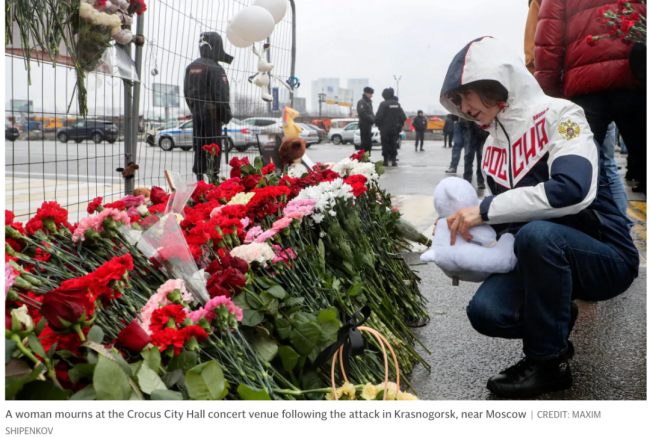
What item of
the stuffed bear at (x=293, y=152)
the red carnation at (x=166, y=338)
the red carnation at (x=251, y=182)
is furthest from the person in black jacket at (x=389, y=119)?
the red carnation at (x=166, y=338)

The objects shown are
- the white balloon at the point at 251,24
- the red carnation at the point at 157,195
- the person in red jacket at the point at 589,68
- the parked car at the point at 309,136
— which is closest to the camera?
the red carnation at the point at 157,195

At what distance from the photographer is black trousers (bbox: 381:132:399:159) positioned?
13.2 m

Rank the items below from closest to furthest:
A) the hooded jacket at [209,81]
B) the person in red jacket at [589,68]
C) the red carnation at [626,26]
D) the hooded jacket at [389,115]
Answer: the red carnation at [626,26] → the person in red jacket at [589,68] → the hooded jacket at [209,81] → the hooded jacket at [389,115]

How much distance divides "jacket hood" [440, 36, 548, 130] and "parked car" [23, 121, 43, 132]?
2175 mm

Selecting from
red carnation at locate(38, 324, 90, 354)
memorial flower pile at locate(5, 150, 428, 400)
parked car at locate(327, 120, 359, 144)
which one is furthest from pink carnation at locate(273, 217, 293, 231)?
parked car at locate(327, 120, 359, 144)

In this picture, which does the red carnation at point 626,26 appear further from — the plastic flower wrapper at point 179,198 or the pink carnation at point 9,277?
the pink carnation at point 9,277

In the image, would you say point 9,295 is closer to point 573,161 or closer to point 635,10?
point 573,161

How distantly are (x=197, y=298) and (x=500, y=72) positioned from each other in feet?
4.19

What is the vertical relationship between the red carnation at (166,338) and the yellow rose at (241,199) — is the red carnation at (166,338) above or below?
below

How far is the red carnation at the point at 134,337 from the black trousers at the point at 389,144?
1206cm

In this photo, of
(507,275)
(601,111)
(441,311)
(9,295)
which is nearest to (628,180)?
(601,111)

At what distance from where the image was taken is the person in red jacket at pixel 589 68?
11.5 feet

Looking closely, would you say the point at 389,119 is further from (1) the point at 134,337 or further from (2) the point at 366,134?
(1) the point at 134,337

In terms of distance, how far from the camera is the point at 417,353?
95.6 inches
